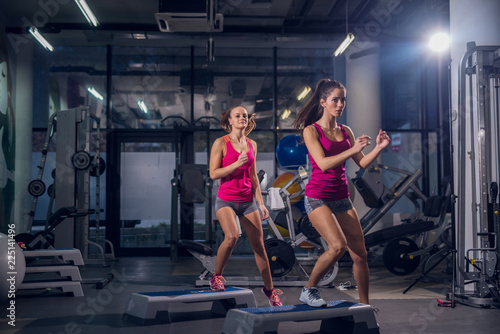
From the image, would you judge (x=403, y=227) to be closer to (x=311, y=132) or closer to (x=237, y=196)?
(x=237, y=196)

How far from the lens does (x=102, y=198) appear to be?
941 centimetres

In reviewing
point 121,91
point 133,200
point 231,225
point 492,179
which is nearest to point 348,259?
point 492,179

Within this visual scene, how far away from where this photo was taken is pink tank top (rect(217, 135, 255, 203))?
415 cm

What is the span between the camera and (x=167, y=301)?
3.79 meters

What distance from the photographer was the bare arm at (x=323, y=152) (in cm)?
311

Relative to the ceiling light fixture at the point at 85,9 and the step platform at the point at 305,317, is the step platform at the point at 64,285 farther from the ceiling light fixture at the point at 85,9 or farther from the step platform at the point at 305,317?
the ceiling light fixture at the point at 85,9

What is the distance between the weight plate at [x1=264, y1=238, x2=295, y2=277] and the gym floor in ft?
0.85

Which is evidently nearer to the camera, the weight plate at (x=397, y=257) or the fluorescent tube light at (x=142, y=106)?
the weight plate at (x=397, y=257)

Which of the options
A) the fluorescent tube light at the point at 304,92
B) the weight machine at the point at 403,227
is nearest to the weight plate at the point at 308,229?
the weight machine at the point at 403,227

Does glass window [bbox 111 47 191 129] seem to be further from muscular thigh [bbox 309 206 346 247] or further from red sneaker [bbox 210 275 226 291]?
muscular thigh [bbox 309 206 346 247]

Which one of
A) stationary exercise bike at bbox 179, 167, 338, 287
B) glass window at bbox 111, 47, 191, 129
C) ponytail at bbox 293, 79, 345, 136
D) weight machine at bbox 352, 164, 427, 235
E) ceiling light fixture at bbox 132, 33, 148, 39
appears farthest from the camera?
glass window at bbox 111, 47, 191, 129

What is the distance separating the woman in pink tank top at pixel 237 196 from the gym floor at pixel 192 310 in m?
0.44

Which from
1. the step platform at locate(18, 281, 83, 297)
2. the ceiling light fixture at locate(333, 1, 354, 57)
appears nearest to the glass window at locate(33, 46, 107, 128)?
the ceiling light fixture at locate(333, 1, 354, 57)

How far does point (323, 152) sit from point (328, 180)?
7.4 inches
